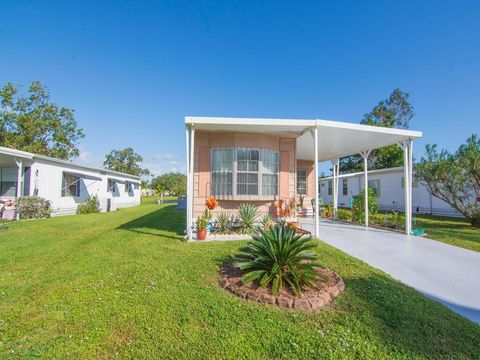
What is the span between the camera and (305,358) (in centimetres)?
231

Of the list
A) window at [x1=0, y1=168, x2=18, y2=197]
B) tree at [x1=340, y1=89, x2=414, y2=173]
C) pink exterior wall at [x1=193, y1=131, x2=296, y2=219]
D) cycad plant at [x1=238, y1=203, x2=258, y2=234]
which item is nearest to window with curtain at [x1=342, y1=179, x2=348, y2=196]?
tree at [x1=340, y1=89, x2=414, y2=173]

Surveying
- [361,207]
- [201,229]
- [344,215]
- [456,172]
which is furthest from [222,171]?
[456,172]

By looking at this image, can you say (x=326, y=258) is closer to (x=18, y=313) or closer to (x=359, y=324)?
(x=359, y=324)

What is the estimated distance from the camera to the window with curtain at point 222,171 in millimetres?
7742

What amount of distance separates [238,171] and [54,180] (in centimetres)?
1186

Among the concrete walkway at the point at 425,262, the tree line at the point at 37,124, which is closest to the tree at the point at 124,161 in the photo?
the tree line at the point at 37,124

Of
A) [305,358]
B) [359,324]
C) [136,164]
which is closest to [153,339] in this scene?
[305,358]

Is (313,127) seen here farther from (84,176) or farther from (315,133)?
(84,176)

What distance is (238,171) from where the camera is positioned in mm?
7699

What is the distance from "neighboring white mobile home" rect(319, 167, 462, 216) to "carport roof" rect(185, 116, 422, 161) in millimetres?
6475

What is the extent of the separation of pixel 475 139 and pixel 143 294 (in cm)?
1230

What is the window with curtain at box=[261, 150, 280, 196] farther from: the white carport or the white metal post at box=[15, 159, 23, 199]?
the white metal post at box=[15, 159, 23, 199]

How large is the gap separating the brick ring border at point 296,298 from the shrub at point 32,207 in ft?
41.0

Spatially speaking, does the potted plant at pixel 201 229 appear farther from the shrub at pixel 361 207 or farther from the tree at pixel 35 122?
the tree at pixel 35 122
